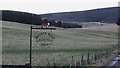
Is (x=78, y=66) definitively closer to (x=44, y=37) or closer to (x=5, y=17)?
(x=44, y=37)

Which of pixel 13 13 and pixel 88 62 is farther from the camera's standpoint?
pixel 13 13

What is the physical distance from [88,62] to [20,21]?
9015 cm

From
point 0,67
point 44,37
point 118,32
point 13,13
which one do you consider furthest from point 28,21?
point 0,67

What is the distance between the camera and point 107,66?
102 ft

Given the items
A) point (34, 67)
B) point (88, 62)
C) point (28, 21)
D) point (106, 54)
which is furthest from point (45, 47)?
point (28, 21)

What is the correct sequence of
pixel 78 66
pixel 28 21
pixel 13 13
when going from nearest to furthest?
pixel 78 66 < pixel 28 21 < pixel 13 13

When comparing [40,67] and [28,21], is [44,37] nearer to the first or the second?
[40,67]

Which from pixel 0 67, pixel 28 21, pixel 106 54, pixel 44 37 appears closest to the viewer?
→ pixel 0 67

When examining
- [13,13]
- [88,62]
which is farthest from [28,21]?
[88,62]

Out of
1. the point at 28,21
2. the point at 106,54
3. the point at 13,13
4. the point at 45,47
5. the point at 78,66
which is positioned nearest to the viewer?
the point at 78,66

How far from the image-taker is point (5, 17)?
12081 cm

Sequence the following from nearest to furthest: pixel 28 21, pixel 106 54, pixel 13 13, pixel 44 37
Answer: pixel 106 54 < pixel 44 37 < pixel 28 21 < pixel 13 13

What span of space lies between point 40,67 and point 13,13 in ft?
290

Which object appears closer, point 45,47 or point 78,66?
point 78,66
